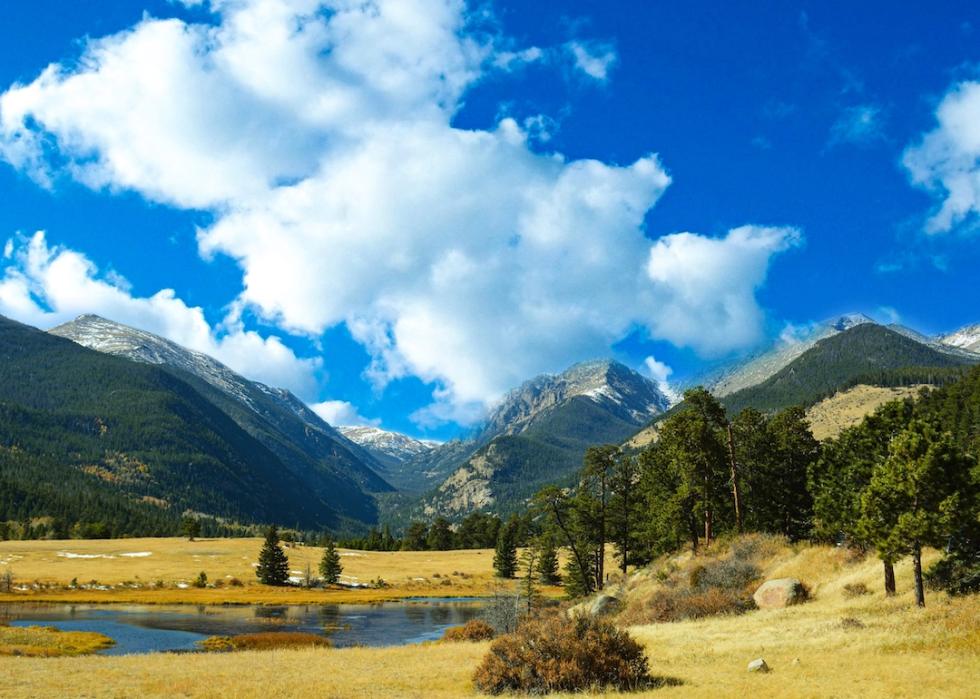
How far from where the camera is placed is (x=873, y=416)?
1625 inches

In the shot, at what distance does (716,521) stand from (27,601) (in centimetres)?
8829

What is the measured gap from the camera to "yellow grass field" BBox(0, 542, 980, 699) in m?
21.2

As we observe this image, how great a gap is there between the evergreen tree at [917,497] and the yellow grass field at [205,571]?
84665 mm

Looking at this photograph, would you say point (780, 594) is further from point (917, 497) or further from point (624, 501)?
point (624, 501)

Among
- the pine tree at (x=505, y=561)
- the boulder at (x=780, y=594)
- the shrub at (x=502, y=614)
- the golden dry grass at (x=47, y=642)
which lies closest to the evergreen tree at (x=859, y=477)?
the boulder at (x=780, y=594)

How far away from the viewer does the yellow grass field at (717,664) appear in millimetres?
21250

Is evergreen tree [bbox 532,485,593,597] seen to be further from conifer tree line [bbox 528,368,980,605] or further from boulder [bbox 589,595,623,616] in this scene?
boulder [bbox 589,595,623,616]

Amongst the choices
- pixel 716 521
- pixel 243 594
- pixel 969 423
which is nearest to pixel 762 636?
pixel 716 521

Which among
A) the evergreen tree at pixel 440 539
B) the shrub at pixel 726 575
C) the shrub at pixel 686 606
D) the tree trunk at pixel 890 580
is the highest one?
the tree trunk at pixel 890 580

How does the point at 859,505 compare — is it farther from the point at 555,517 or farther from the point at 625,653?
the point at 555,517

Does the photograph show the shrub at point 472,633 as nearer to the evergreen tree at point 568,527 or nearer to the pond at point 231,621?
the pond at point 231,621

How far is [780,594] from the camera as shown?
42.6 meters

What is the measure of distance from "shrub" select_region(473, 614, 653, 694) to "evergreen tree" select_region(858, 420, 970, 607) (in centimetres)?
1576

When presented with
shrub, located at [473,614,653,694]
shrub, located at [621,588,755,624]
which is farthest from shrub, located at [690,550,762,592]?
shrub, located at [473,614,653,694]
